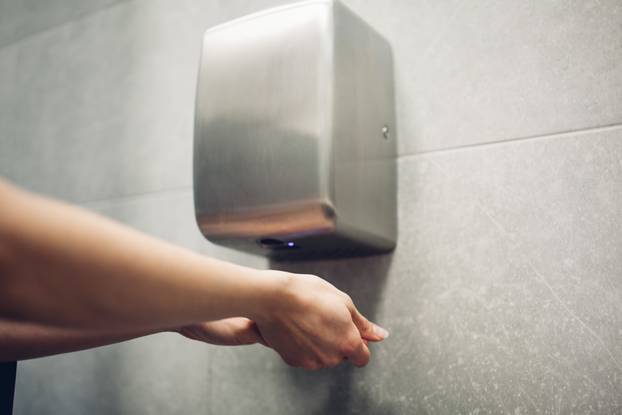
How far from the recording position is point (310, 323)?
0.60 metres

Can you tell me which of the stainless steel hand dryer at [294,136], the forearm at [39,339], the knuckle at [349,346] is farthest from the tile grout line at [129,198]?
the knuckle at [349,346]

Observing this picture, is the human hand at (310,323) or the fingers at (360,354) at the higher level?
the human hand at (310,323)

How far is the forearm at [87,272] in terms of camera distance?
1.18ft

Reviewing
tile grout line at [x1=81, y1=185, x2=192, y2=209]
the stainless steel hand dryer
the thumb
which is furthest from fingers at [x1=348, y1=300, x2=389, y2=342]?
tile grout line at [x1=81, y1=185, x2=192, y2=209]

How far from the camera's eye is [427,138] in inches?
32.9

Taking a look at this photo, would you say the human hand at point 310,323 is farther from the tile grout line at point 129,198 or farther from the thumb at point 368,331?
the tile grout line at point 129,198

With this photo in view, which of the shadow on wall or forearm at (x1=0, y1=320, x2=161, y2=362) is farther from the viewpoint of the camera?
the shadow on wall

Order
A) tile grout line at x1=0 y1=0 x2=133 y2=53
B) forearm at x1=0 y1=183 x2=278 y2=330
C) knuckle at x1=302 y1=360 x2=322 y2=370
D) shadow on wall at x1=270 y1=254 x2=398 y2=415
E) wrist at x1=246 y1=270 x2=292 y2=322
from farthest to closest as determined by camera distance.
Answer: tile grout line at x1=0 y1=0 x2=133 y2=53 → shadow on wall at x1=270 y1=254 x2=398 y2=415 → knuckle at x1=302 y1=360 x2=322 y2=370 → wrist at x1=246 y1=270 x2=292 y2=322 → forearm at x1=0 y1=183 x2=278 y2=330

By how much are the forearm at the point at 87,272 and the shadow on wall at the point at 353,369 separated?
1.34ft

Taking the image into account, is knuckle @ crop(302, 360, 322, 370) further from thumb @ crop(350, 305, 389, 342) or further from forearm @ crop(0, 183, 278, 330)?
forearm @ crop(0, 183, 278, 330)

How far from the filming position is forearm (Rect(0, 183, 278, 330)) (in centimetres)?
36

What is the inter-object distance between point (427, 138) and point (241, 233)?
12.2 inches

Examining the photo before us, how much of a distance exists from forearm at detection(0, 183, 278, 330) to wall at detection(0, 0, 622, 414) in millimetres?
418

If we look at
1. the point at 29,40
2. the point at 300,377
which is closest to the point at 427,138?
the point at 300,377
